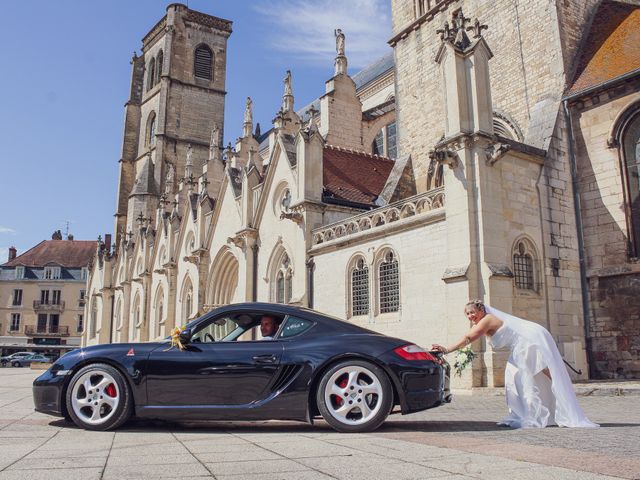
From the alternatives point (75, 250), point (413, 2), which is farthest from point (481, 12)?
point (75, 250)

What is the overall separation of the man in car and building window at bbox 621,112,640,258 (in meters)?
10.8

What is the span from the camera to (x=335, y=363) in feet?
18.7

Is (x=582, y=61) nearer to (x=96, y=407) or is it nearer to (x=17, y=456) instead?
(x=96, y=407)

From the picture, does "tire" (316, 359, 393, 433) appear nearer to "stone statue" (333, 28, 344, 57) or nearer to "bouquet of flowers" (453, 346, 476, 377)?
"bouquet of flowers" (453, 346, 476, 377)

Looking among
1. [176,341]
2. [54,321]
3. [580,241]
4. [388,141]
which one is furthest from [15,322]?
[176,341]

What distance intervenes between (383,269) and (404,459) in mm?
12235

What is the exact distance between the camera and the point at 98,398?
587 cm

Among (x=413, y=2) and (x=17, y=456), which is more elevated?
(x=413, y=2)

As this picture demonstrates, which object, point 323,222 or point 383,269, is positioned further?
point 323,222

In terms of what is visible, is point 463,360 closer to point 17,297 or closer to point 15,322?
point 15,322

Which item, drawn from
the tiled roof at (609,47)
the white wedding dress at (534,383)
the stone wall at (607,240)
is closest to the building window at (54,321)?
the stone wall at (607,240)

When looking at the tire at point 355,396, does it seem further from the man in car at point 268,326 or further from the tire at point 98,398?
the tire at point 98,398

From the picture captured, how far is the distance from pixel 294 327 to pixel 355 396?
0.94 meters

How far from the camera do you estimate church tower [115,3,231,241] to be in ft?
164
